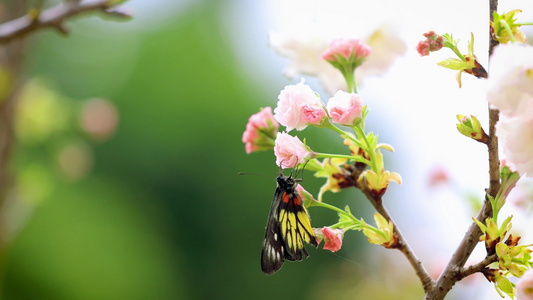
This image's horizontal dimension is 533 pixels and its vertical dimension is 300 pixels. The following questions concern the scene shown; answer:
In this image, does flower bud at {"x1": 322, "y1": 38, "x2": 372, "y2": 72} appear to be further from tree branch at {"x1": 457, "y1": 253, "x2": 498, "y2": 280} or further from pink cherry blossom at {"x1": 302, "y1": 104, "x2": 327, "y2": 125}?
tree branch at {"x1": 457, "y1": 253, "x2": 498, "y2": 280}

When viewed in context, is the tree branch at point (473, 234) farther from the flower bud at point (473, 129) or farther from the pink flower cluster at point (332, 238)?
the pink flower cluster at point (332, 238)

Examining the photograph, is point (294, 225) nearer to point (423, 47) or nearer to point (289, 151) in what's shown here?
point (289, 151)

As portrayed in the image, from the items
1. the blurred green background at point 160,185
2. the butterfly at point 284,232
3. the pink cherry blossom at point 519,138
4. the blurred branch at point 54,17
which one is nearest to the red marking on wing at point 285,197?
the butterfly at point 284,232

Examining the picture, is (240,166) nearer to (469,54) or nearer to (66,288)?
(66,288)

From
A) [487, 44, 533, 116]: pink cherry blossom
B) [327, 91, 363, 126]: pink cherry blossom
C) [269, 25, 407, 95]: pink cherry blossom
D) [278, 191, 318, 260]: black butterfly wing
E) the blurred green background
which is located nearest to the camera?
[487, 44, 533, 116]: pink cherry blossom

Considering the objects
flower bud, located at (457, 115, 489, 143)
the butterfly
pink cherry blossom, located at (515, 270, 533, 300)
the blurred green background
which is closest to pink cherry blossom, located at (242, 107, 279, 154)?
the butterfly

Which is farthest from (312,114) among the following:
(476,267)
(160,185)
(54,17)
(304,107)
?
(160,185)

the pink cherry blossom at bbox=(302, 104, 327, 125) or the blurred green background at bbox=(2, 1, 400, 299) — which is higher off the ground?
the pink cherry blossom at bbox=(302, 104, 327, 125)
